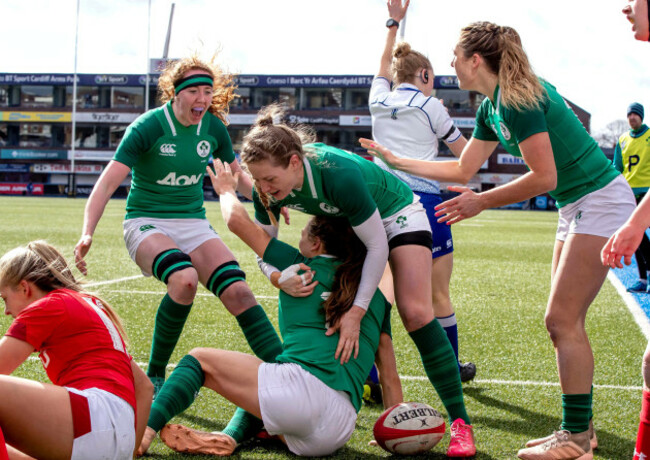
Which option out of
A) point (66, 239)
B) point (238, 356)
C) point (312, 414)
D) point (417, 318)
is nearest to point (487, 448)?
point (417, 318)

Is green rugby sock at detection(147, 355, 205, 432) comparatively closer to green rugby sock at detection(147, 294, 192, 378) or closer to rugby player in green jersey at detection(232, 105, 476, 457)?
rugby player in green jersey at detection(232, 105, 476, 457)

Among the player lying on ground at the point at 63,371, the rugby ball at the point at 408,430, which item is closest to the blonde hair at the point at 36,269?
the player lying on ground at the point at 63,371

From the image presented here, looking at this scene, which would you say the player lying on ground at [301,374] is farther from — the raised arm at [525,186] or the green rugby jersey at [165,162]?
the green rugby jersey at [165,162]

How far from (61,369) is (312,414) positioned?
1.09 m

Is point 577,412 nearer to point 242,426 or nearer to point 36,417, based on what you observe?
point 242,426

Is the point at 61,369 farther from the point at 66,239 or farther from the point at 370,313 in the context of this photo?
the point at 66,239

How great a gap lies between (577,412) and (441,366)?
0.69 metres

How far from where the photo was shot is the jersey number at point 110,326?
2993 mm

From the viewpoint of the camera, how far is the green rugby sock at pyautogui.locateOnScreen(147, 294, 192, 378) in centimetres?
426

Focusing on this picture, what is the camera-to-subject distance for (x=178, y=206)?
15.4 ft

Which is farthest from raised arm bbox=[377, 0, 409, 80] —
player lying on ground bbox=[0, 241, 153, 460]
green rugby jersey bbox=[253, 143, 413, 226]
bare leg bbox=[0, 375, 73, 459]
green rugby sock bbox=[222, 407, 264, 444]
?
bare leg bbox=[0, 375, 73, 459]

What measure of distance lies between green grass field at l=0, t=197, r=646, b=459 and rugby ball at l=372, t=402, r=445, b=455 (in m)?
0.12

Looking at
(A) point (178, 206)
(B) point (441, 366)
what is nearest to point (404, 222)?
(B) point (441, 366)

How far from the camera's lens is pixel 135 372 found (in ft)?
10.3
